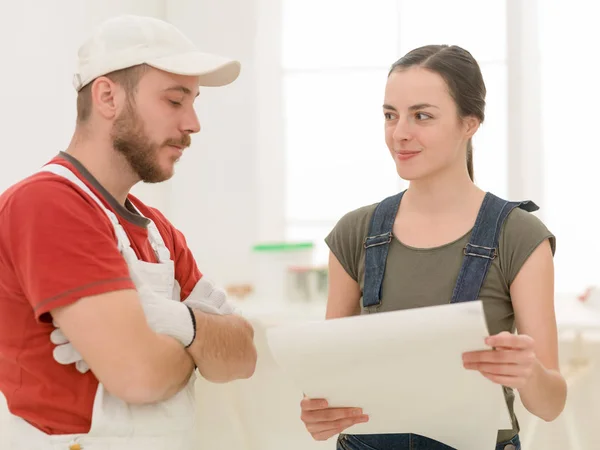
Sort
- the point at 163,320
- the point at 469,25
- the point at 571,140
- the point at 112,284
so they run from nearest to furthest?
the point at 112,284, the point at 163,320, the point at 571,140, the point at 469,25

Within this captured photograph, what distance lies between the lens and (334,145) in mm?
3814

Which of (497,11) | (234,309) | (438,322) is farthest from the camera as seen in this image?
(497,11)

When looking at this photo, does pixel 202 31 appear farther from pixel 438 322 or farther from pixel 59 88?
pixel 438 322

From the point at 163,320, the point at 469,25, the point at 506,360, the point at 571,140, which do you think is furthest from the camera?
the point at 469,25

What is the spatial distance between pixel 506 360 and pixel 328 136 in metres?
2.64

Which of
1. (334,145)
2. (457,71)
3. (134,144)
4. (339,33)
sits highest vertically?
(339,33)

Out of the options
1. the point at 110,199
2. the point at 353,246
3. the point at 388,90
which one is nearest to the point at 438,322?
the point at 353,246

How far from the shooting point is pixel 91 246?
1.38 metres

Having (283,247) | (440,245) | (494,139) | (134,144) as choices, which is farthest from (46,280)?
(494,139)

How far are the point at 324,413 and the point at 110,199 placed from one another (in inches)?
23.3

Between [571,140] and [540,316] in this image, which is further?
[571,140]

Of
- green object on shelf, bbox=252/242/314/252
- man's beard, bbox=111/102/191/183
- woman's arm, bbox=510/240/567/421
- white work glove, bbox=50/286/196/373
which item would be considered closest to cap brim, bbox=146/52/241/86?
man's beard, bbox=111/102/191/183

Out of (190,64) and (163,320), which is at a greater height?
(190,64)

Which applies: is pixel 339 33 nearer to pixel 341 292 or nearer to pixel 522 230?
pixel 341 292
